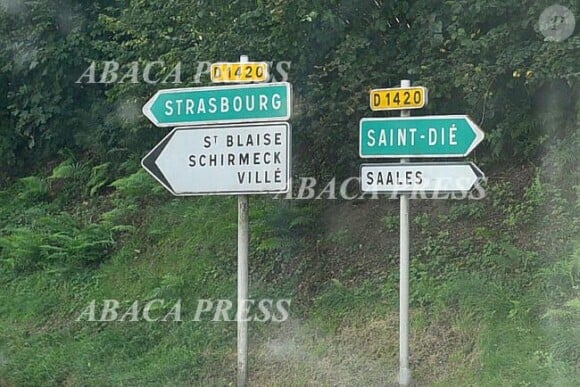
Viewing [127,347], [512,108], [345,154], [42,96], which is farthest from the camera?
[42,96]

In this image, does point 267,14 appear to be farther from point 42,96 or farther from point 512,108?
point 42,96

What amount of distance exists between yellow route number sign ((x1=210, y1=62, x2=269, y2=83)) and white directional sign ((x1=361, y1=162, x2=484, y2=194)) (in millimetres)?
1135

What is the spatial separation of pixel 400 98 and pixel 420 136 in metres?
0.34

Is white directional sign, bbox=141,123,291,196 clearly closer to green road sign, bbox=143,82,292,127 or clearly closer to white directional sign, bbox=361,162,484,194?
green road sign, bbox=143,82,292,127

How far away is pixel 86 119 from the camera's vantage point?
14570mm

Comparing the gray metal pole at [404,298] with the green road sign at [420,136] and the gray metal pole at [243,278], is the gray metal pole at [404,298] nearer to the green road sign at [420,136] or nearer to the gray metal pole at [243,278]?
the green road sign at [420,136]

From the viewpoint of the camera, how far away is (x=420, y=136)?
6508mm

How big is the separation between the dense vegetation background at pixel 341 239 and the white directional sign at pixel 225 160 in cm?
211

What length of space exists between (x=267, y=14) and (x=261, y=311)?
3219 mm

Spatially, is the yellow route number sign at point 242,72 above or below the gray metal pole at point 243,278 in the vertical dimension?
above

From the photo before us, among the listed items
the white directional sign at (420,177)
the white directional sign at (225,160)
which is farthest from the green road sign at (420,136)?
the white directional sign at (225,160)

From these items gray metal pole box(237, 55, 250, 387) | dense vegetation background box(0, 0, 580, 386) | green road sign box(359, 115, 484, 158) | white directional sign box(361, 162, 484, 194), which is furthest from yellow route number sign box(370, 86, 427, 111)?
dense vegetation background box(0, 0, 580, 386)

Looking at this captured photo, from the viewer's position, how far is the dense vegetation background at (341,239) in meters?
7.65

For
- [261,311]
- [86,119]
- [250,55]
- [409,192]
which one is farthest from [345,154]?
[86,119]
